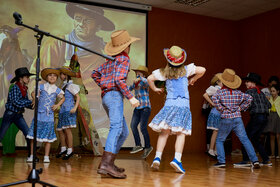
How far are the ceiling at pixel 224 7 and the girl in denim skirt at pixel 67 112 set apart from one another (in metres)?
3.13

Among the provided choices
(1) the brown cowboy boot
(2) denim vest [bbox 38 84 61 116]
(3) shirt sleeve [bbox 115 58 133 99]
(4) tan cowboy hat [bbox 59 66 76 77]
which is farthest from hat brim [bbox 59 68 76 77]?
(1) the brown cowboy boot

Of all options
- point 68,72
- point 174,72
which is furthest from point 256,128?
point 68,72

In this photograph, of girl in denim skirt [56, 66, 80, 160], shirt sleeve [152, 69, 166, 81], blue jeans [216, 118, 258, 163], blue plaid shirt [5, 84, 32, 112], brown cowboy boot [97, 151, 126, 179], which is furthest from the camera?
girl in denim skirt [56, 66, 80, 160]

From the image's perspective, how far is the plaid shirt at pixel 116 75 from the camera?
143 inches

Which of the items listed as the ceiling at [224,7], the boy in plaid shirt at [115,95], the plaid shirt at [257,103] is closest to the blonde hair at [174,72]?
the boy in plaid shirt at [115,95]

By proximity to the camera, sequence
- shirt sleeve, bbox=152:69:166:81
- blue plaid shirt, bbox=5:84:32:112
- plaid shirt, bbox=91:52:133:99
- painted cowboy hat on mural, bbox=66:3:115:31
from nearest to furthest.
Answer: plaid shirt, bbox=91:52:133:99
shirt sleeve, bbox=152:69:166:81
blue plaid shirt, bbox=5:84:32:112
painted cowboy hat on mural, bbox=66:3:115:31

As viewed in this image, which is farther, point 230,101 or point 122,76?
point 230,101

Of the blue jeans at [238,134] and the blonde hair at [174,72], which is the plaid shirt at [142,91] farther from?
the blonde hair at [174,72]

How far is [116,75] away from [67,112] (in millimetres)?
2582

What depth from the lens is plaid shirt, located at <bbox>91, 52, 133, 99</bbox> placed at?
3627 mm

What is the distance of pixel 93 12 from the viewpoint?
8.06 m

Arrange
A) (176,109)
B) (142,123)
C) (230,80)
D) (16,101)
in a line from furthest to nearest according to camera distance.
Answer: (142,123) → (16,101) → (230,80) → (176,109)

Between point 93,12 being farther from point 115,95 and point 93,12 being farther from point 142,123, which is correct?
point 115,95

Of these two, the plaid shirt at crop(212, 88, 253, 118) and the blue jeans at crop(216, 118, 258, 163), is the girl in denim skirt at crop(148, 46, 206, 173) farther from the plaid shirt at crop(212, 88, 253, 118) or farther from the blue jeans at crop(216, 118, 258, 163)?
the blue jeans at crop(216, 118, 258, 163)
